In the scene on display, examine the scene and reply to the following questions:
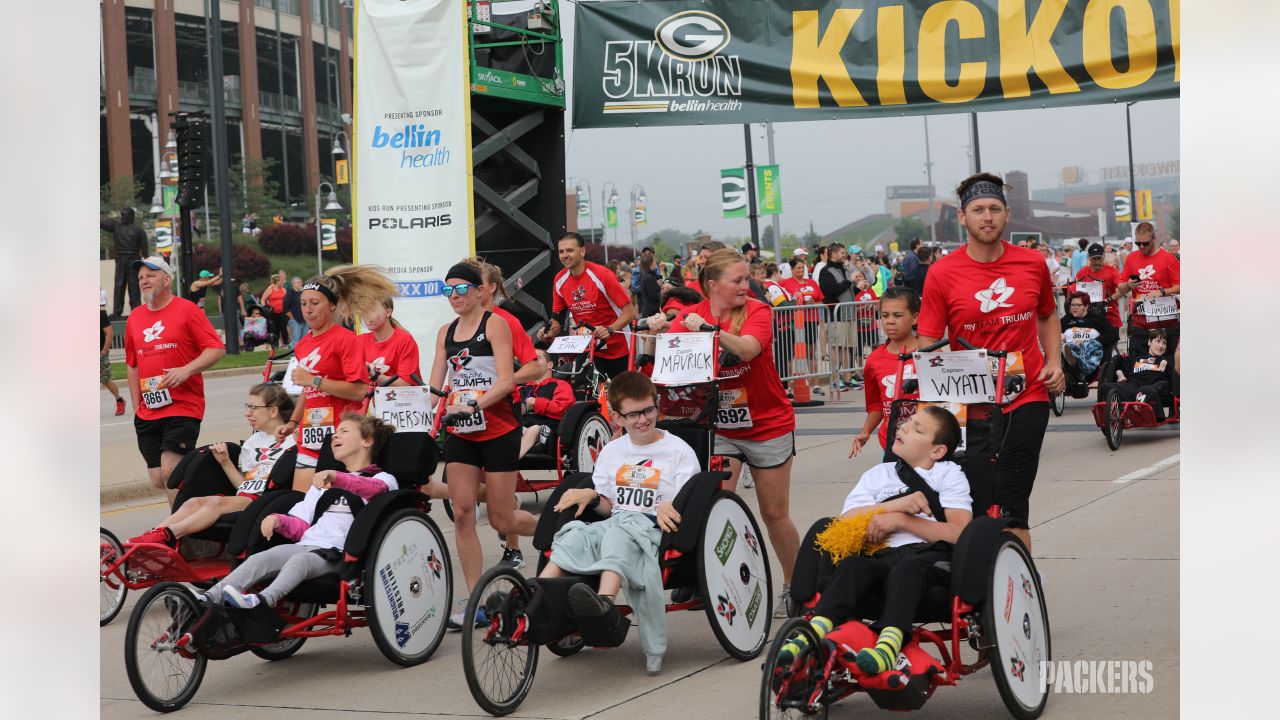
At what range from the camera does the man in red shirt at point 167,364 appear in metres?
8.75

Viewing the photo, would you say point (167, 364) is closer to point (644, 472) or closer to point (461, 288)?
point (461, 288)

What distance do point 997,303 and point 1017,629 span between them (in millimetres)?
1706

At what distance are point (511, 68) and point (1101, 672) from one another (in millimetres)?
9798

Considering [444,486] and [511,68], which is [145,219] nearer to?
[511,68]

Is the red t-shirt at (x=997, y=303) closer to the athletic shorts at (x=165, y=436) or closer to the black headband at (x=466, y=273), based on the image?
the black headband at (x=466, y=273)

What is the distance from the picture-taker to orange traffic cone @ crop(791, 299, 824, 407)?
18438mm

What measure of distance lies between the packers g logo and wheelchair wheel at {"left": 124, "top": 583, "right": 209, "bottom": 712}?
9.55 metres

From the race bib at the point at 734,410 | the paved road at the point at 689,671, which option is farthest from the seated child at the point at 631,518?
the race bib at the point at 734,410

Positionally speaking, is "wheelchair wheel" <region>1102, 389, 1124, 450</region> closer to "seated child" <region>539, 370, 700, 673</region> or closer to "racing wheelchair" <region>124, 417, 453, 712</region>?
"seated child" <region>539, 370, 700, 673</region>

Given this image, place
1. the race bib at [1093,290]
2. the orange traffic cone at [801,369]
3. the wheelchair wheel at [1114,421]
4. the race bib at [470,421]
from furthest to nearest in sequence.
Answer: the orange traffic cone at [801,369] → the race bib at [1093,290] → the wheelchair wheel at [1114,421] → the race bib at [470,421]

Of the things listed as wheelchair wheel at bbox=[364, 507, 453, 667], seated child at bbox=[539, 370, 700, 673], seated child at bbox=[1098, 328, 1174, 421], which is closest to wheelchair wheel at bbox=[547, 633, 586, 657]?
seated child at bbox=[539, 370, 700, 673]

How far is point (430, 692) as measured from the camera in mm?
5797

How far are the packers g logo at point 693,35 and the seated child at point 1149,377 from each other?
17.1 ft

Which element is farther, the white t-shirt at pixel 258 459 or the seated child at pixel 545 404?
the seated child at pixel 545 404
